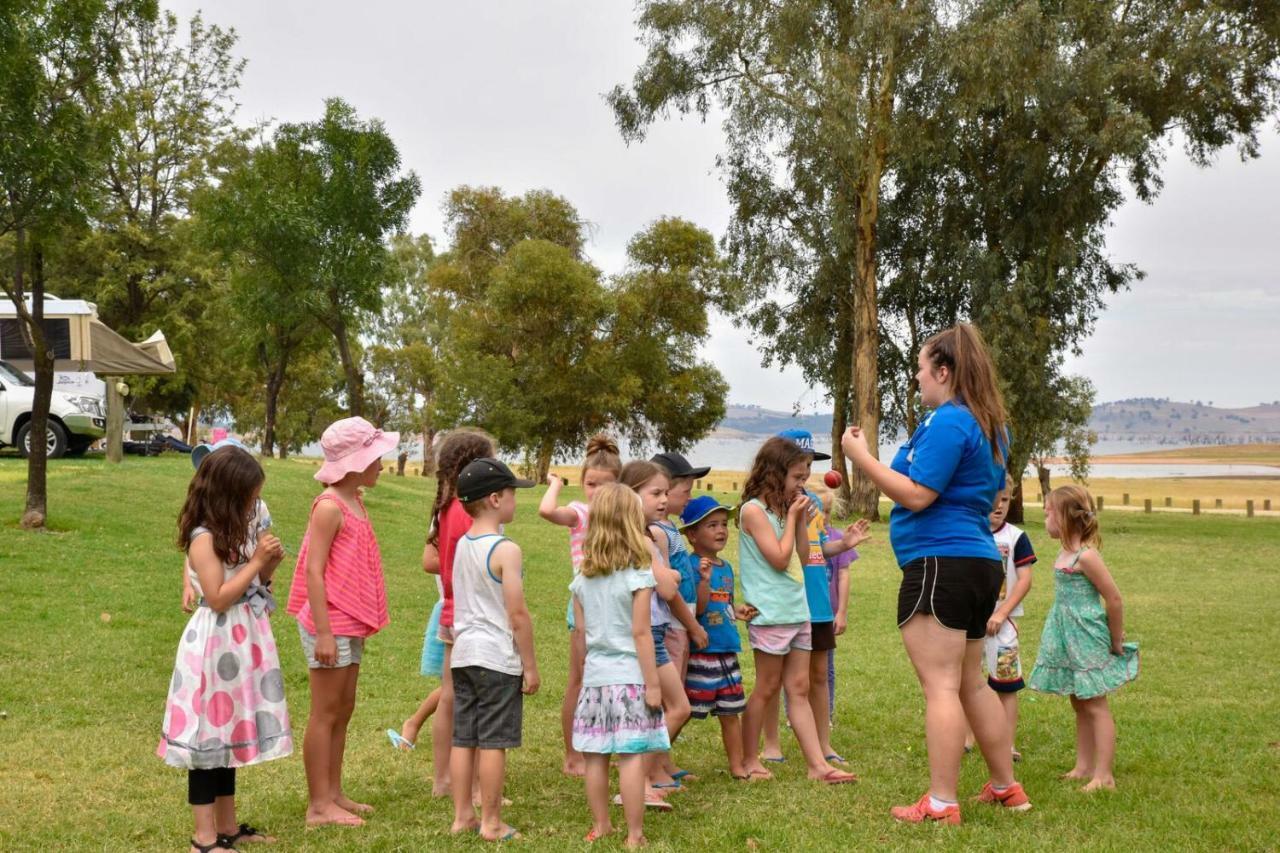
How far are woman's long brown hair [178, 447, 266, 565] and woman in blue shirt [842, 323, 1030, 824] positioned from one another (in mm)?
2537

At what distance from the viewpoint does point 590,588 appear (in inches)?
203

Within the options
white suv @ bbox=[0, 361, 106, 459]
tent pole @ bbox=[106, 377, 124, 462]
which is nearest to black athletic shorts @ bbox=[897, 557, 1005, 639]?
white suv @ bbox=[0, 361, 106, 459]

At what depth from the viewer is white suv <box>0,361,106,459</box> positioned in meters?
23.2

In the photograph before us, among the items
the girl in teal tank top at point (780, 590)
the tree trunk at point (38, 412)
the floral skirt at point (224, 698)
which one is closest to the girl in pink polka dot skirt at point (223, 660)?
the floral skirt at point (224, 698)

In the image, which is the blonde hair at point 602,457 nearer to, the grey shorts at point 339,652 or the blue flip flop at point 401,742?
the grey shorts at point 339,652

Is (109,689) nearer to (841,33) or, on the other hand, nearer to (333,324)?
(333,324)

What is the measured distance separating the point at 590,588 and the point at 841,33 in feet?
84.1

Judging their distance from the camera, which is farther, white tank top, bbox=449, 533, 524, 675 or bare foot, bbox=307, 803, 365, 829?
bare foot, bbox=307, 803, 365, 829

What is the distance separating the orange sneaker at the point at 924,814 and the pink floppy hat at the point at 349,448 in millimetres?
2841

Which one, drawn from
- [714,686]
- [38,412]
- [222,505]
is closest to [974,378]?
[714,686]

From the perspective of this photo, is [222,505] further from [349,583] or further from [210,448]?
[349,583]

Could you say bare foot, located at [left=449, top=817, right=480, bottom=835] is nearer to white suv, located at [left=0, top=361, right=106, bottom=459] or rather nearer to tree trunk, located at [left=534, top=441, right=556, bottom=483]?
white suv, located at [left=0, top=361, right=106, bottom=459]

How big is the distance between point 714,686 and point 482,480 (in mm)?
1784

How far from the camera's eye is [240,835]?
16.6ft
